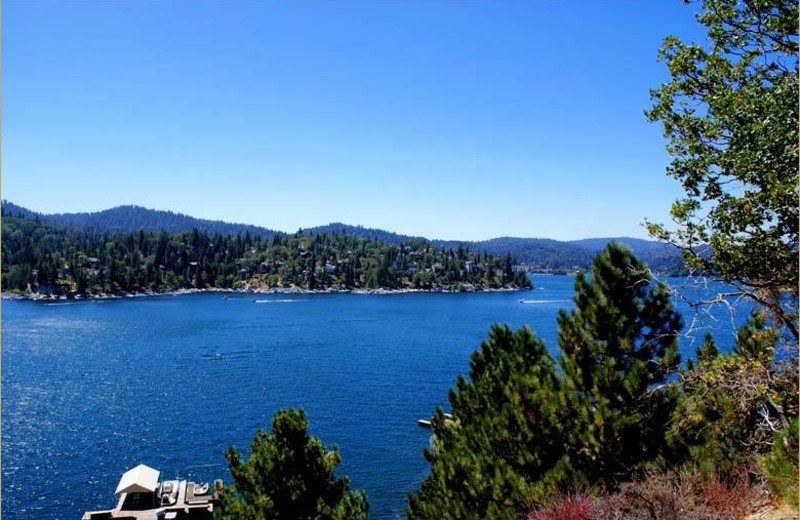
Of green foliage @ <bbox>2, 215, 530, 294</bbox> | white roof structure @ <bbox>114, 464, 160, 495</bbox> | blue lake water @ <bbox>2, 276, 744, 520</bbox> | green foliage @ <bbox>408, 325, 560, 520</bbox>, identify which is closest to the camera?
green foliage @ <bbox>408, 325, 560, 520</bbox>

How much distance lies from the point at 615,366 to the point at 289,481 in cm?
773

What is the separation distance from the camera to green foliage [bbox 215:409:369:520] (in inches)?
514

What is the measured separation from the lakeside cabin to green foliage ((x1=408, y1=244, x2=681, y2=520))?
17.1 m

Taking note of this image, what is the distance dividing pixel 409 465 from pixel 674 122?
88.3 ft

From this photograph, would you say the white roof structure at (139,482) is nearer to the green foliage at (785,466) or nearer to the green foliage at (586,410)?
the green foliage at (586,410)

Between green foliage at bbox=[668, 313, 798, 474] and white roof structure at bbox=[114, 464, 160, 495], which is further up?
green foliage at bbox=[668, 313, 798, 474]

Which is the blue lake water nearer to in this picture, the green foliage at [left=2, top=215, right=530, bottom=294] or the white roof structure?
the white roof structure

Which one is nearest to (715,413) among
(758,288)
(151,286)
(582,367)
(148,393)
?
(582,367)

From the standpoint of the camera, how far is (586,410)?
11844mm

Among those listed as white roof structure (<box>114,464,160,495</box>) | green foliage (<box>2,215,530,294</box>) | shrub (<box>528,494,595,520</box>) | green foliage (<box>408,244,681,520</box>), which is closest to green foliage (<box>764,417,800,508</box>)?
shrub (<box>528,494,595,520</box>)

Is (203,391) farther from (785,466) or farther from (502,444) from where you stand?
(785,466)

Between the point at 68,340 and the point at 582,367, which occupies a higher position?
the point at 582,367

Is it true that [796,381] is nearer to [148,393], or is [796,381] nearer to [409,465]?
[409,465]

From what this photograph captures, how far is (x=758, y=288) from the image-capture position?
307 inches
